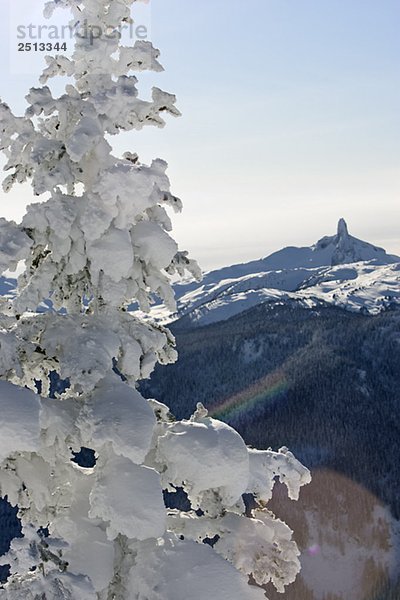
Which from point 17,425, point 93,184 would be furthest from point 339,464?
point 17,425

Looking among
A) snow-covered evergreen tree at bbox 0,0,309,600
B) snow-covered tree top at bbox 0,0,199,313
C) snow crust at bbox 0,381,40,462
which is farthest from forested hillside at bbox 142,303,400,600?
snow crust at bbox 0,381,40,462

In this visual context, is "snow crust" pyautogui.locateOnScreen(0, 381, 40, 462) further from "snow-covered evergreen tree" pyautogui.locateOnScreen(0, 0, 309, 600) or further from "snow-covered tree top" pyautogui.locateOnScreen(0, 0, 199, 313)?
"snow-covered tree top" pyautogui.locateOnScreen(0, 0, 199, 313)

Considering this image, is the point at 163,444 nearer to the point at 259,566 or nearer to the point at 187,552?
the point at 187,552

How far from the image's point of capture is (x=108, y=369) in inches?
301

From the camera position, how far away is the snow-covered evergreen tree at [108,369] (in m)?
7.44

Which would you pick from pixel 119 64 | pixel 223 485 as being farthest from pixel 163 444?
pixel 119 64

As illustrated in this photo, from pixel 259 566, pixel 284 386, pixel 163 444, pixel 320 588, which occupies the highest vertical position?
pixel 163 444

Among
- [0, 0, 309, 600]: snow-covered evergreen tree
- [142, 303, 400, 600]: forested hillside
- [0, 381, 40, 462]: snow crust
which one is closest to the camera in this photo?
[0, 381, 40, 462]: snow crust

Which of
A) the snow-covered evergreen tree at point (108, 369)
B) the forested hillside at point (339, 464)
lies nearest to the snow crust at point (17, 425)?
the snow-covered evergreen tree at point (108, 369)

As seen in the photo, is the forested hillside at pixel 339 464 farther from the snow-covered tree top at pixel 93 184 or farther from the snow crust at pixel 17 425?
the snow crust at pixel 17 425

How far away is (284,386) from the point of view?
638 ft

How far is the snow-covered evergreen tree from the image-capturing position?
744 cm

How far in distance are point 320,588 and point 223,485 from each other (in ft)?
439

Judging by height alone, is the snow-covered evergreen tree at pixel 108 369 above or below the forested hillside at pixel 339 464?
above
